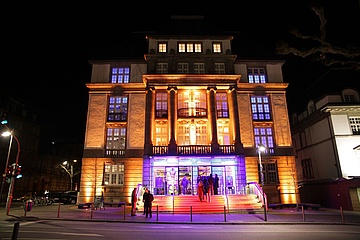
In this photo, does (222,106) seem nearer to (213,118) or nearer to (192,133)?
(213,118)

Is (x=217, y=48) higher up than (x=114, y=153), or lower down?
higher up

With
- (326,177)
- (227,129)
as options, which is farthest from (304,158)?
(227,129)

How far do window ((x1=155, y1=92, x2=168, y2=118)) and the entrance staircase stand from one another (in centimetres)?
1034

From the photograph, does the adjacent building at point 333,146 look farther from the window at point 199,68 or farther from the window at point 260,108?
the window at point 199,68

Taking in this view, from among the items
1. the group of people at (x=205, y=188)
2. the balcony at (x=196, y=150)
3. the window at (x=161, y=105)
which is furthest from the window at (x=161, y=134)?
the group of people at (x=205, y=188)

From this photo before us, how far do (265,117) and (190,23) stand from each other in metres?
16.3

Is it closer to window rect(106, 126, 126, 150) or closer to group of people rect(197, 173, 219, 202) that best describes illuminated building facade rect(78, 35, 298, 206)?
window rect(106, 126, 126, 150)

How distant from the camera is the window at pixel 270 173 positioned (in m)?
27.1

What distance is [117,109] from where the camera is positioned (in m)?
29.1

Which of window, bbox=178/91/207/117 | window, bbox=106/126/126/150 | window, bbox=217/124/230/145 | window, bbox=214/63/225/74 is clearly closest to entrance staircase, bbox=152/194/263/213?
window, bbox=217/124/230/145

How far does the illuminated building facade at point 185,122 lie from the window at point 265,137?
0.12 meters

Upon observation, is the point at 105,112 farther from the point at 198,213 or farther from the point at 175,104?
the point at 198,213

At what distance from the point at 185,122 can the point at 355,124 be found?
63.4 ft

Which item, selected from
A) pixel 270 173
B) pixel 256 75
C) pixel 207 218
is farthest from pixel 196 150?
pixel 256 75
